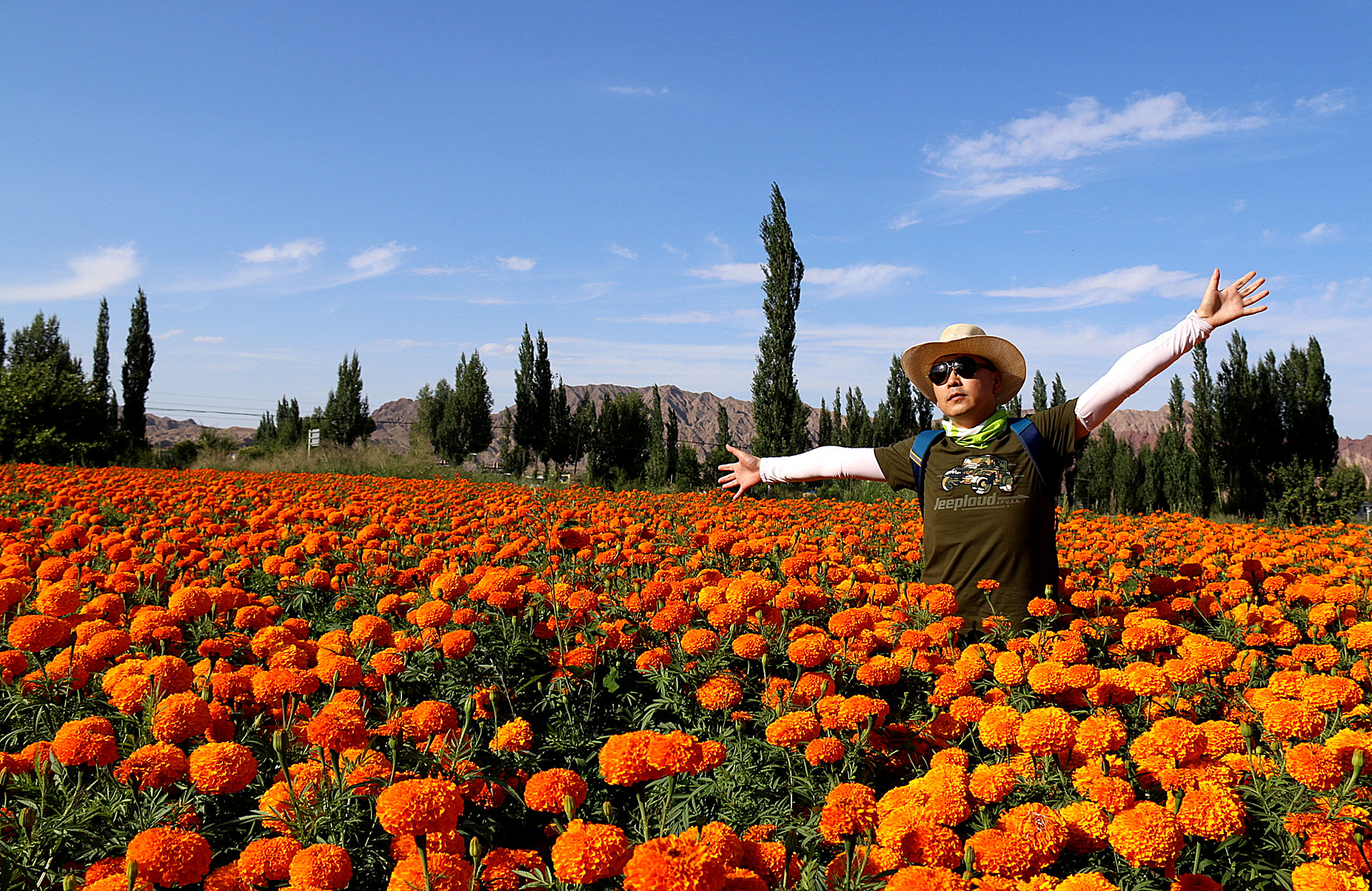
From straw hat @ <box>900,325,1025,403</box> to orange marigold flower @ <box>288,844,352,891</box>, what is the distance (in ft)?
9.05

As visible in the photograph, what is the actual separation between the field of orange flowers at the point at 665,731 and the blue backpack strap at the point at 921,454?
0.40 m

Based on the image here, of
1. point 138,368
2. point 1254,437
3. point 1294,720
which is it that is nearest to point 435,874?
point 1294,720

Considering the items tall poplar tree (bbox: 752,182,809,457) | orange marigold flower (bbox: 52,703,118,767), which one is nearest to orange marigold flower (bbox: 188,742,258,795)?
orange marigold flower (bbox: 52,703,118,767)

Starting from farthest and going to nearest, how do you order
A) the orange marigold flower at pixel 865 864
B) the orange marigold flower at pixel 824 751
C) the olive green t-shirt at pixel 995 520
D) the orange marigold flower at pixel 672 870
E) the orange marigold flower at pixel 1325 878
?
the olive green t-shirt at pixel 995 520, the orange marigold flower at pixel 824 751, the orange marigold flower at pixel 865 864, the orange marigold flower at pixel 1325 878, the orange marigold flower at pixel 672 870

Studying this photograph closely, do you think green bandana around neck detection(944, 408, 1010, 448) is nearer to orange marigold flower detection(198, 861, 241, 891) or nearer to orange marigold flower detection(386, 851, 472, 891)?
orange marigold flower detection(386, 851, 472, 891)

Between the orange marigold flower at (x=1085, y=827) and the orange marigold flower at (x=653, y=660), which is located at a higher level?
the orange marigold flower at (x=653, y=660)

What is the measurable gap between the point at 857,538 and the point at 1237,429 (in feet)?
92.2

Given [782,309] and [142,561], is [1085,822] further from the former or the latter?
[782,309]

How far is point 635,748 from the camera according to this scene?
1.40 m

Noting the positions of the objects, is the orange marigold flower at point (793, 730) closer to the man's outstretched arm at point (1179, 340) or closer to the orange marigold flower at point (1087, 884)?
the orange marigold flower at point (1087, 884)

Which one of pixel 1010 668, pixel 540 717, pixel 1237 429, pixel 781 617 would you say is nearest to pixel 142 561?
pixel 540 717

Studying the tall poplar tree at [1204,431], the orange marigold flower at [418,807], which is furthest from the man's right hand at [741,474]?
the tall poplar tree at [1204,431]

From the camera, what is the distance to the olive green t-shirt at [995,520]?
111 inches

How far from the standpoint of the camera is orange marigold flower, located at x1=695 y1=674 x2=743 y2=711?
5.89 ft
